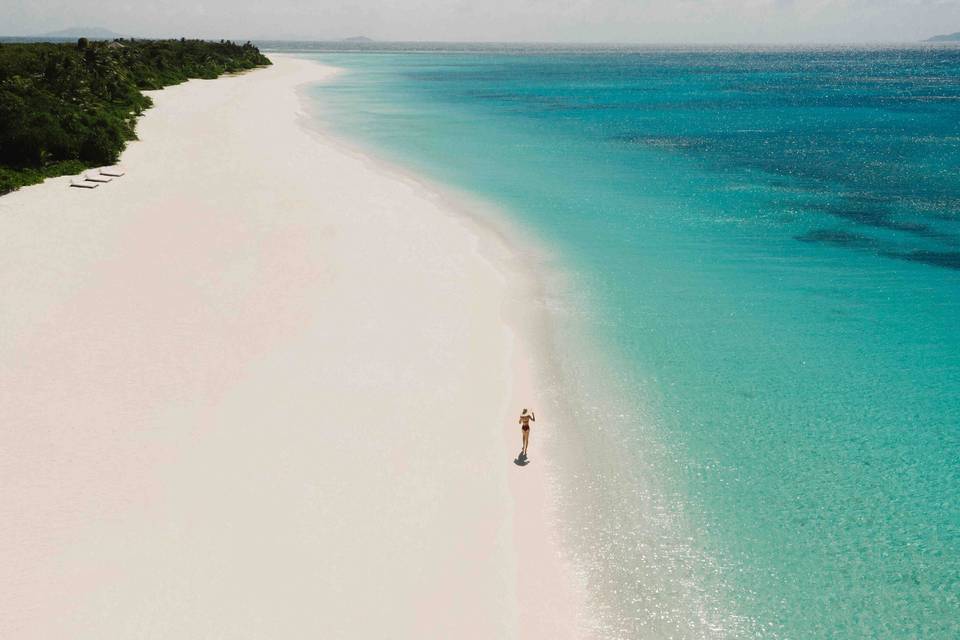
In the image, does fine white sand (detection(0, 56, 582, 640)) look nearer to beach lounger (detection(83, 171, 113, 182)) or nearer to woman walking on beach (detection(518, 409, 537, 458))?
woman walking on beach (detection(518, 409, 537, 458))

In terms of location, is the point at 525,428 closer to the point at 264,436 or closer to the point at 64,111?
the point at 264,436

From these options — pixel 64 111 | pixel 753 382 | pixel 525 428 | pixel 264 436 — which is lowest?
pixel 264 436

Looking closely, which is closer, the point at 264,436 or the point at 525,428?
the point at 525,428

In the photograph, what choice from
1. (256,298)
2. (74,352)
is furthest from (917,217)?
(74,352)

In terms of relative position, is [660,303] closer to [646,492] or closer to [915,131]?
[646,492]

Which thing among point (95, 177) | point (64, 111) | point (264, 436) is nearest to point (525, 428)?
point (264, 436)

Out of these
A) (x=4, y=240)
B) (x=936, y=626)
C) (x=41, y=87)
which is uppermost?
(x=41, y=87)

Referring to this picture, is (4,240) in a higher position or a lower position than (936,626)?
higher
